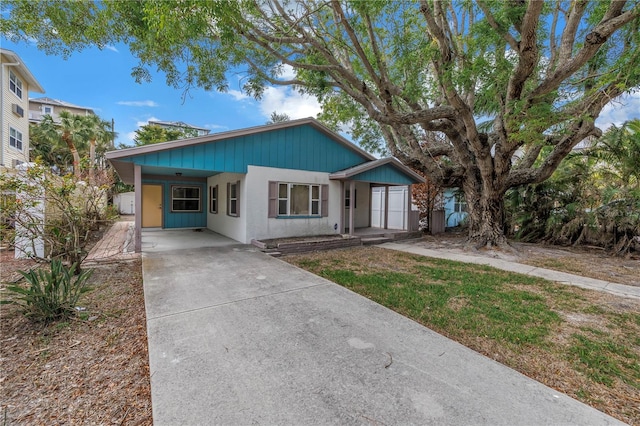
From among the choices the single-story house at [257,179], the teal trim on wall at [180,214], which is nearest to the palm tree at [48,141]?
the teal trim on wall at [180,214]

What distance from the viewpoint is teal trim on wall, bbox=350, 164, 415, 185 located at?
1074 centimetres

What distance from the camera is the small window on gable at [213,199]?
38.5 feet

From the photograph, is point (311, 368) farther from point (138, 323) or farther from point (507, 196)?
point (507, 196)

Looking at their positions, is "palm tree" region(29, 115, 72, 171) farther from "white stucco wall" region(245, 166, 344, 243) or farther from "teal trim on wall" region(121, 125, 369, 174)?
"white stucco wall" region(245, 166, 344, 243)

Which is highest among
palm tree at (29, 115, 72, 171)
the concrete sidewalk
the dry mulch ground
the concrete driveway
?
palm tree at (29, 115, 72, 171)

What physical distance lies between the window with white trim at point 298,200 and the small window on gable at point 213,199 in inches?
146

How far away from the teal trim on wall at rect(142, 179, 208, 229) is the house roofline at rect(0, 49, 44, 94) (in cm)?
1049

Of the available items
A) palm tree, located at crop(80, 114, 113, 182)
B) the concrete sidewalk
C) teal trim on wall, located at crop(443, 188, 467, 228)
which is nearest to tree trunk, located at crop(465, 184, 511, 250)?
the concrete sidewalk

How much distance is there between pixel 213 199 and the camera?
12.1 m

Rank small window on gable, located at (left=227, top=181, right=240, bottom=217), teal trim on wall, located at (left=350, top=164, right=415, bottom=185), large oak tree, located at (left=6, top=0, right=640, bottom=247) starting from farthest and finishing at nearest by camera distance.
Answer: teal trim on wall, located at (left=350, top=164, right=415, bottom=185) < small window on gable, located at (left=227, top=181, right=240, bottom=217) < large oak tree, located at (left=6, top=0, right=640, bottom=247)

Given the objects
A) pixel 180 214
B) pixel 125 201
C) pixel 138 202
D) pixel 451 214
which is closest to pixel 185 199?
pixel 180 214

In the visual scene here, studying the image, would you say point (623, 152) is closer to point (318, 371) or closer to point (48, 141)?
point (318, 371)

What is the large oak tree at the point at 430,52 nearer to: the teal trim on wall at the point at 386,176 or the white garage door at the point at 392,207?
the teal trim on wall at the point at 386,176

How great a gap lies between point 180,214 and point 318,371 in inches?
479
